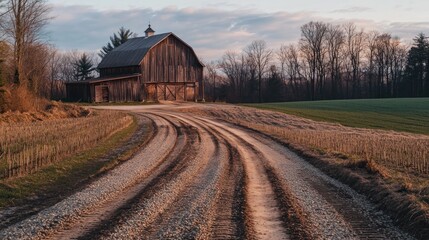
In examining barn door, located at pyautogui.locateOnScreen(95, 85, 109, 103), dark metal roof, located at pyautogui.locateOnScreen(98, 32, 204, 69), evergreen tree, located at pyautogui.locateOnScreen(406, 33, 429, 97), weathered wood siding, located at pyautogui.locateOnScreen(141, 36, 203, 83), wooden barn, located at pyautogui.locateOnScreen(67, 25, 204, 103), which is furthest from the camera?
evergreen tree, located at pyautogui.locateOnScreen(406, 33, 429, 97)

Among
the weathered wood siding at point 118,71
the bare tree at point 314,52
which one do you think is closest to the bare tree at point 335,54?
the bare tree at point 314,52

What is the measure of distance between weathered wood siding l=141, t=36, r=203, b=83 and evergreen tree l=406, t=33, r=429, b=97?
2199 inches

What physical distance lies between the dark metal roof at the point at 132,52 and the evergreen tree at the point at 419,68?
181 ft

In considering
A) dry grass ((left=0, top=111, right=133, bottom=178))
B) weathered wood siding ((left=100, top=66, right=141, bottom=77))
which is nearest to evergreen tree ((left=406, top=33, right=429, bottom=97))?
weathered wood siding ((left=100, top=66, right=141, bottom=77))

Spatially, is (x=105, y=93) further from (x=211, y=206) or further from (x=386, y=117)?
(x=211, y=206)

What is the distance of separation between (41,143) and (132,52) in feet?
141

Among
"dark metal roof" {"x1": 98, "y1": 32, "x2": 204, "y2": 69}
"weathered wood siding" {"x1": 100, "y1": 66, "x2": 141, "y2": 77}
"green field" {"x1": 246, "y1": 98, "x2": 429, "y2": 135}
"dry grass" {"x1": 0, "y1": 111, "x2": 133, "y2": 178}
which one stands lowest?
"green field" {"x1": 246, "y1": 98, "x2": 429, "y2": 135}

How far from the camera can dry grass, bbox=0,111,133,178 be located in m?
15.0

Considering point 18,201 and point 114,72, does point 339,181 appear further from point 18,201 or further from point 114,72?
point 114,72

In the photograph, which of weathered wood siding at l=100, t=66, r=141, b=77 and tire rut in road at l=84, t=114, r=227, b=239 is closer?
tire rut in road at l=84, t=114, r=227, b=239

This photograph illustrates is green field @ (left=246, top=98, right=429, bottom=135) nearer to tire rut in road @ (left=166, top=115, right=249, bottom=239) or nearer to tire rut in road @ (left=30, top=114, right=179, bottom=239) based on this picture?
tire rut in road @ (left=166, top=115, right=249, bottom=239)

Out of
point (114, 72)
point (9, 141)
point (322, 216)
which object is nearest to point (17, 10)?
point (114, 72)

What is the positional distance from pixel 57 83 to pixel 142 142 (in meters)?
81.6

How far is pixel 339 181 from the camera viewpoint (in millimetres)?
13086
